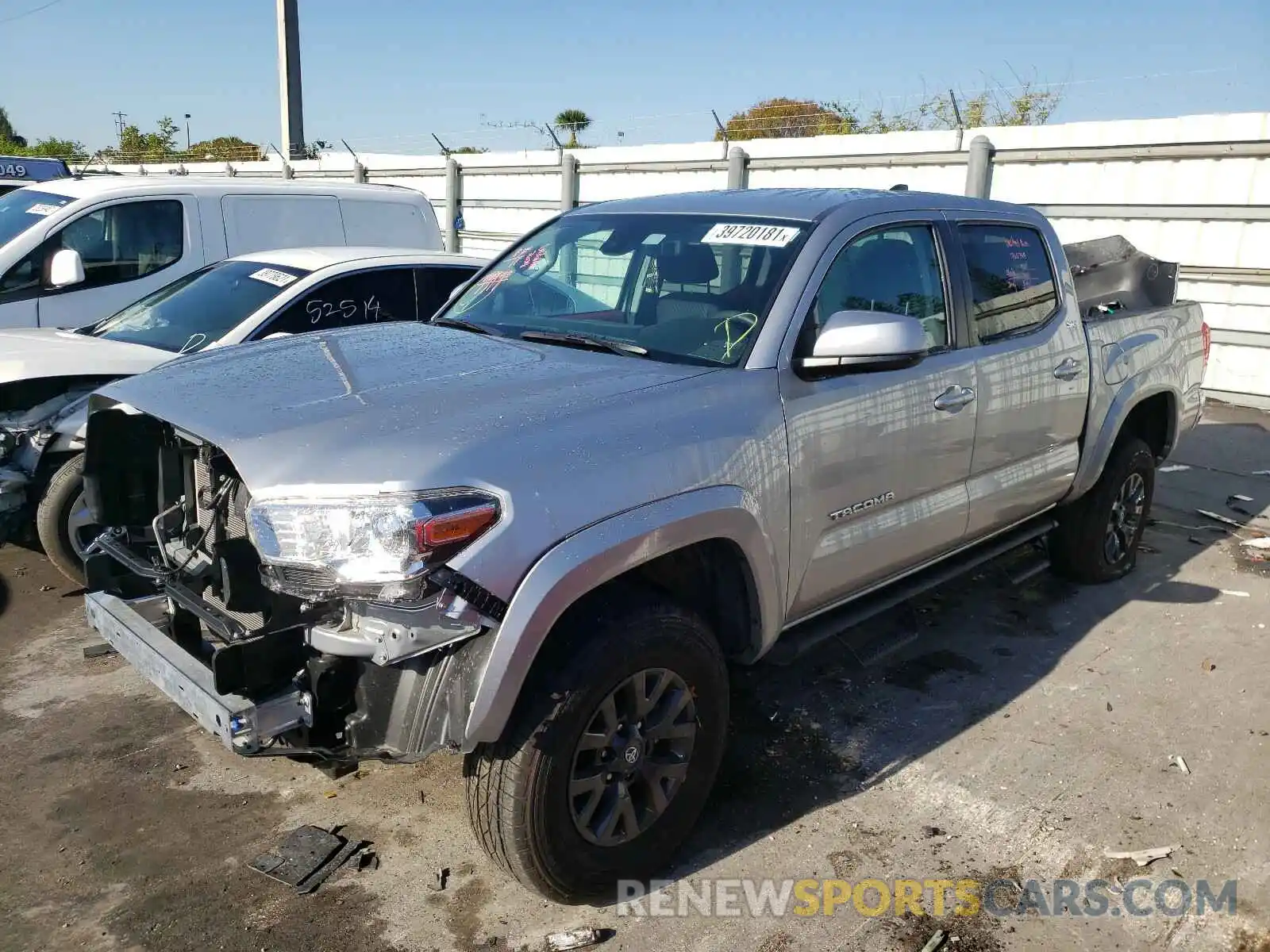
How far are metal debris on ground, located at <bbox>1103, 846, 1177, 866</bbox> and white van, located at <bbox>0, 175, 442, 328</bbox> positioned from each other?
6854mm

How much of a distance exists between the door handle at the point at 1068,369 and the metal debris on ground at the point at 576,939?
119 inches

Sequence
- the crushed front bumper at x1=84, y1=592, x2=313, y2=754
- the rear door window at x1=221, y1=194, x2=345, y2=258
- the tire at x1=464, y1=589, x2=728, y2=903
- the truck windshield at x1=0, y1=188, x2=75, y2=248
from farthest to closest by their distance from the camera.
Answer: the rear door window at x1=221, y1=194, x2=345, y2=258 → the truck windshield at x1=0, y1=188, x2=75, y2=248 → the tire at x1=464, y1=589, x2=728, y2=903 → the crushed front bumper at x1=84, y1=592, x2=313, y2=754

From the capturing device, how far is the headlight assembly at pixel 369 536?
2275mm

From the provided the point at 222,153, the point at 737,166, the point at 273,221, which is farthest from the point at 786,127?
the point at 222,153

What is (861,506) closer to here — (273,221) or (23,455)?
(23,455)

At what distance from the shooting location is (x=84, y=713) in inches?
154

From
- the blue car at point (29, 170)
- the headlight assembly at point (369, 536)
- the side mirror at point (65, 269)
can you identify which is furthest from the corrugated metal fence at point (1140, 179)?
the headlight assembly at point (369, 536)

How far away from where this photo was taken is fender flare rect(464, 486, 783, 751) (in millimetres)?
2330

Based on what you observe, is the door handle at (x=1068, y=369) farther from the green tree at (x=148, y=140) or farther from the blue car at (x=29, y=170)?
the green tree at (x=148, y=140)

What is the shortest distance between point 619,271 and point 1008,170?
858 cm

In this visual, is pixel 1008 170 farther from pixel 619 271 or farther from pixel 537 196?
pixel 619 271

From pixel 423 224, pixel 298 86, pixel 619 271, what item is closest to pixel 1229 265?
pixel 423 224

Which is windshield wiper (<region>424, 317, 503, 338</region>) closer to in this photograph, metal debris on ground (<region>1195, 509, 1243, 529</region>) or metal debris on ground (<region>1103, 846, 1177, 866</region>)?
metal debris on ground (<region>1103, 846, 1177, 866</region>)

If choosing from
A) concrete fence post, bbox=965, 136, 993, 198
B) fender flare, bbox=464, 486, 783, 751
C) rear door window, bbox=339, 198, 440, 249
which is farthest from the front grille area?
concrete fence post, bbox=965, 136, 993, 198
